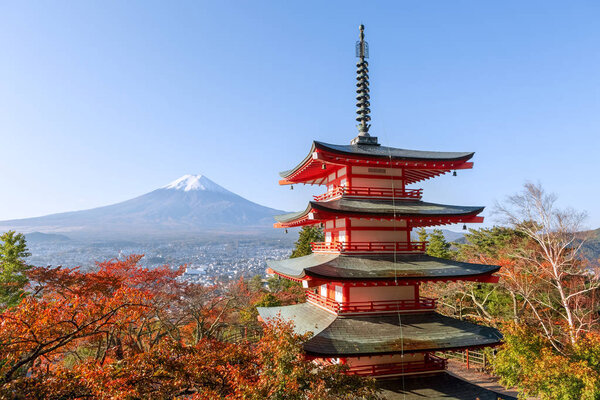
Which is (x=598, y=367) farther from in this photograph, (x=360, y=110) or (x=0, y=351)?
(x=0, y=351)

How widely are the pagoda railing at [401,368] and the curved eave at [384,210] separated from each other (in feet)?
16.6

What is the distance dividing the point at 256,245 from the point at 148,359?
5263 inches

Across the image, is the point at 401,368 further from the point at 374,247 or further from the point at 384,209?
the point at 384,209

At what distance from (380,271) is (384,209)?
2.16m

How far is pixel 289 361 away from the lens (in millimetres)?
7711

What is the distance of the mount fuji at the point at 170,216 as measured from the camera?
13125 centimetres

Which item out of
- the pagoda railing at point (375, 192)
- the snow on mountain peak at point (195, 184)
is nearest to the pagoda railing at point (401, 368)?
the pagoda railing at point (375, 192)

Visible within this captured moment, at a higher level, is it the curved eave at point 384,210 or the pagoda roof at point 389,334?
the curved eave at point 384,210

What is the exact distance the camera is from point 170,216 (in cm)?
14650

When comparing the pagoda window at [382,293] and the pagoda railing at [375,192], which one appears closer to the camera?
the pagoda window at [382,293]

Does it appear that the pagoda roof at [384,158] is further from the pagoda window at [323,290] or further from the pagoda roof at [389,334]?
the pagoda roof at [389,334]

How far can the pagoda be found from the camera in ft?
32.1

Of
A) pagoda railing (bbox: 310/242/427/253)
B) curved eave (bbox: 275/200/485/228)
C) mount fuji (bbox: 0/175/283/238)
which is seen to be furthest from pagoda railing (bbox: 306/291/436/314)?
mount fuji (bbox: 0/175/283/238)

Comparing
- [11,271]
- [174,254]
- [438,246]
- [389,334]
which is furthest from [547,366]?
[174,254]
